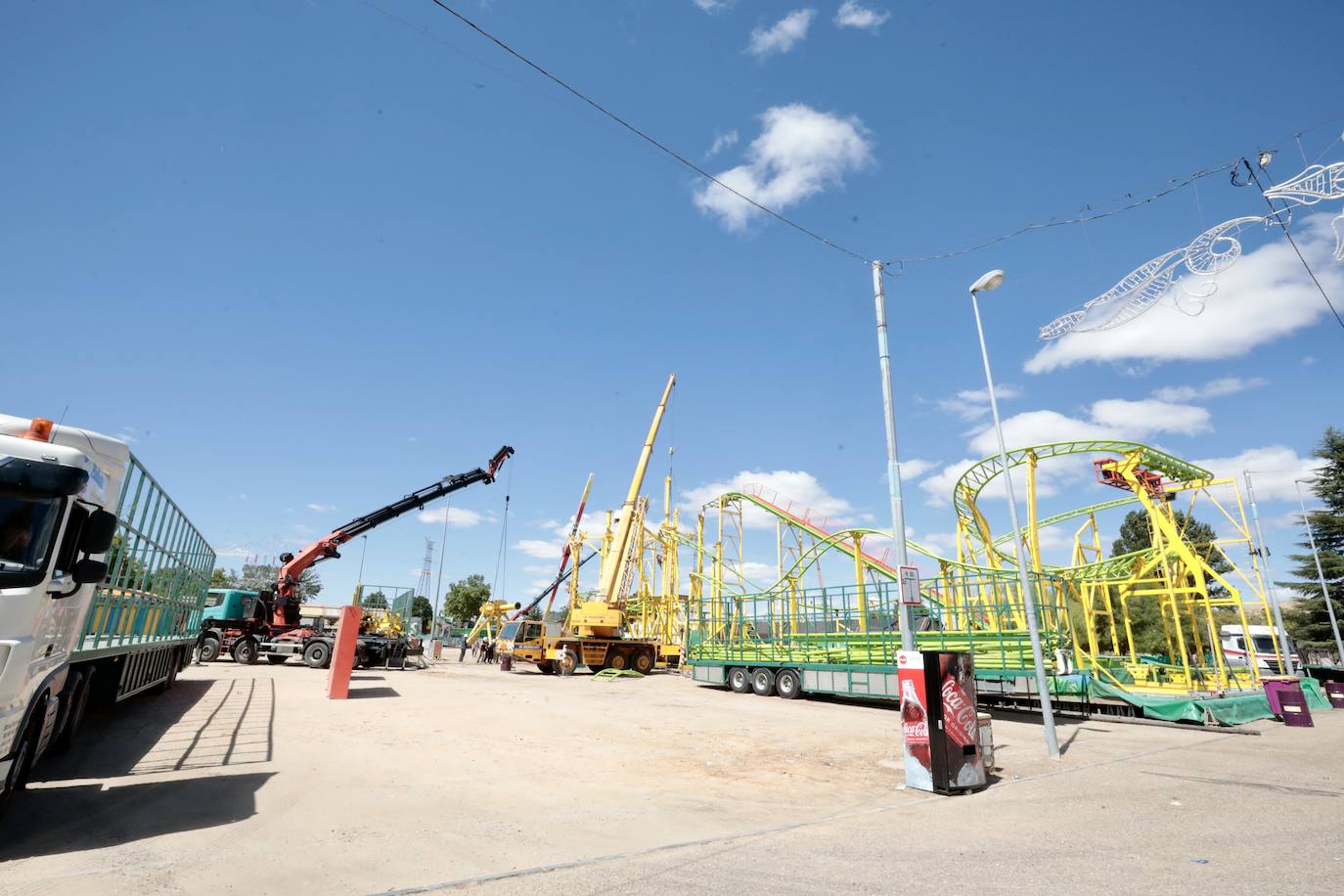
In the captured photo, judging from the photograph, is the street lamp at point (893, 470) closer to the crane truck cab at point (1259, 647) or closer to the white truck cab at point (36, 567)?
the white truck cab at point (36, 567)

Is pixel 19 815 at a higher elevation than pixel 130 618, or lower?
lower

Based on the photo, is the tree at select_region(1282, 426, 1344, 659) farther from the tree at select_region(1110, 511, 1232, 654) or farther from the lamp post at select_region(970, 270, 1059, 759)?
the lamp post at select_region(970, 270, 1059, 759)

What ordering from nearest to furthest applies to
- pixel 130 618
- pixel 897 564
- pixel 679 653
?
pixel 130 618, pixel 897 564, pixel 679 653

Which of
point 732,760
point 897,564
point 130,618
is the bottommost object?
point 732,760

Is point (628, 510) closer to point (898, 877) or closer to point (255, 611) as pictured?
point (255, 611)

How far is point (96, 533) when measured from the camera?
16.1 ft

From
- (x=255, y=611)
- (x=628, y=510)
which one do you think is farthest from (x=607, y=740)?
(x=628, y=510)

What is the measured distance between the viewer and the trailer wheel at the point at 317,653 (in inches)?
878

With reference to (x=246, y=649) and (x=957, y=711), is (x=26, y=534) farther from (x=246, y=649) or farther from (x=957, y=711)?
(x=246, y=649)

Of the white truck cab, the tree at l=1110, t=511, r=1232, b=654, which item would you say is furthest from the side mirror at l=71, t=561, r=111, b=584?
the tree at l=1110, t=511, r=1232, b=654

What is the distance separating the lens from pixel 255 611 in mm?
22984

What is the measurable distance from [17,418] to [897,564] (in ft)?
34.3

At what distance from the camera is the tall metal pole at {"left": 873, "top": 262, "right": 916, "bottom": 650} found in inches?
400

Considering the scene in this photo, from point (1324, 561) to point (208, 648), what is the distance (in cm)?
5351
